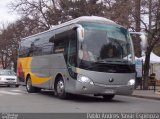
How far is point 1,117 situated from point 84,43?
7111mm

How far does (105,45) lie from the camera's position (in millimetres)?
18969

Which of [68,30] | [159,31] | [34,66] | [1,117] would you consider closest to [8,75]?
Result: [34,66]

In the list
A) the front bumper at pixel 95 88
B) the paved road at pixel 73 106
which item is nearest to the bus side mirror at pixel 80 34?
the front bumper at pixel 95 88

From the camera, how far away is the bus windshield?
18.7 meters

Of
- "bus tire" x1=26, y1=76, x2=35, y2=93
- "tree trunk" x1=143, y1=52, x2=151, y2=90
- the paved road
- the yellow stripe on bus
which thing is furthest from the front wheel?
"tree trunk" x1=143, y1=52, x2=151, y2=90

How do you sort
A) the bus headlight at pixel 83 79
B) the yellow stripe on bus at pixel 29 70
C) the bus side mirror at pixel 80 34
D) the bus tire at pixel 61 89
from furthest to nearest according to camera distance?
the yellow stripe on bus at pixel 29 70 < the bus tire at pixel 61 89 < the bus headlight at pixel 83 79 < the bus side mirror at pixel 80 34

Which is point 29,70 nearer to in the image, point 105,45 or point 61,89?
point 61,89

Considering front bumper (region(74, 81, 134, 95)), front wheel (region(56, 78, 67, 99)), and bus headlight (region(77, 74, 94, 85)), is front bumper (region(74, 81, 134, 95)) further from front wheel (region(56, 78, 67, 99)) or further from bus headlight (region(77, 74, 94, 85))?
front wheel (region(56, 78, 67, 99))

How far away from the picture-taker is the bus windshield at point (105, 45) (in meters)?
18.7

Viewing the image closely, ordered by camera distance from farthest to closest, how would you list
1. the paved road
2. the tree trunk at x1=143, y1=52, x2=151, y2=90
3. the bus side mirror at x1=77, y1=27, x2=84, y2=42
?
the tree trunk at x1=143, y1=52, x2=151, y2=90
the bus side mirror at x1=77, y1=27, x2=84, y2=42
the paved road

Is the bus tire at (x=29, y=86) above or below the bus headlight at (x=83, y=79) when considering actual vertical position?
below

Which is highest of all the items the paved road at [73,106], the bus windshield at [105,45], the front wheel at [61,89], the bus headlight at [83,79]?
the bus windshield at [105,45]

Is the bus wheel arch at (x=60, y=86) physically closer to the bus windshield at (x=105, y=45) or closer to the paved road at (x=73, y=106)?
the paved road at (x=73, y=106)

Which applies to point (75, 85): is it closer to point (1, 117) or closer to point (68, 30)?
point (68, 30)
